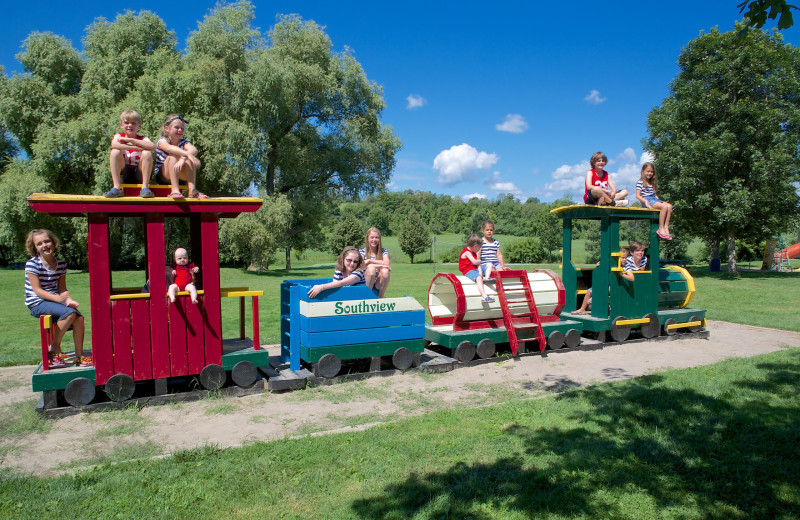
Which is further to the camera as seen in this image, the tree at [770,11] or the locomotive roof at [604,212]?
the locomotive roof at [604,212]

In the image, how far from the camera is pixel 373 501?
12.7 feet

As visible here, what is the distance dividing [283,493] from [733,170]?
28.1m

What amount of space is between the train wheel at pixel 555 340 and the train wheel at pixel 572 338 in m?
0.17

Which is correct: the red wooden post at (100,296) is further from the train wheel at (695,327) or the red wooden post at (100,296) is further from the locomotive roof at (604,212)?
the train wheel at (695,327)

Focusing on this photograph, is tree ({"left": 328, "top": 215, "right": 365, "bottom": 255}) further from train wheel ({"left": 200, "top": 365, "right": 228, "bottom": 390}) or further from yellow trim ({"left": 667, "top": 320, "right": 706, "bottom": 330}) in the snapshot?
train wheel ({"left": 200, "top": 365, "right": 228, "bottom": 390})

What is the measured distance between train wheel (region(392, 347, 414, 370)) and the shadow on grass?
2.49m

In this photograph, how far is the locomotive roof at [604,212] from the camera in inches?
A: 377

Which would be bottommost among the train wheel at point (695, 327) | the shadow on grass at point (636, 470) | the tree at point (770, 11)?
the shadow on grass at point (636, 470)

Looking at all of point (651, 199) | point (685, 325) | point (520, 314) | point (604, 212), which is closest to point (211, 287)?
point (520, 314)

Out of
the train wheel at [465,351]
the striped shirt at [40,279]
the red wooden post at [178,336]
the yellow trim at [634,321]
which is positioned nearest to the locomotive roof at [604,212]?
the yellow trim at [634,321]

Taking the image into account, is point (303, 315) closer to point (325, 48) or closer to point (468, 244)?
point (468, 244)

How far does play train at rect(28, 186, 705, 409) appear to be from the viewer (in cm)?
604

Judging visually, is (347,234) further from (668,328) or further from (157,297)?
(157,297)

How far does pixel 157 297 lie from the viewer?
6262 millimetres
